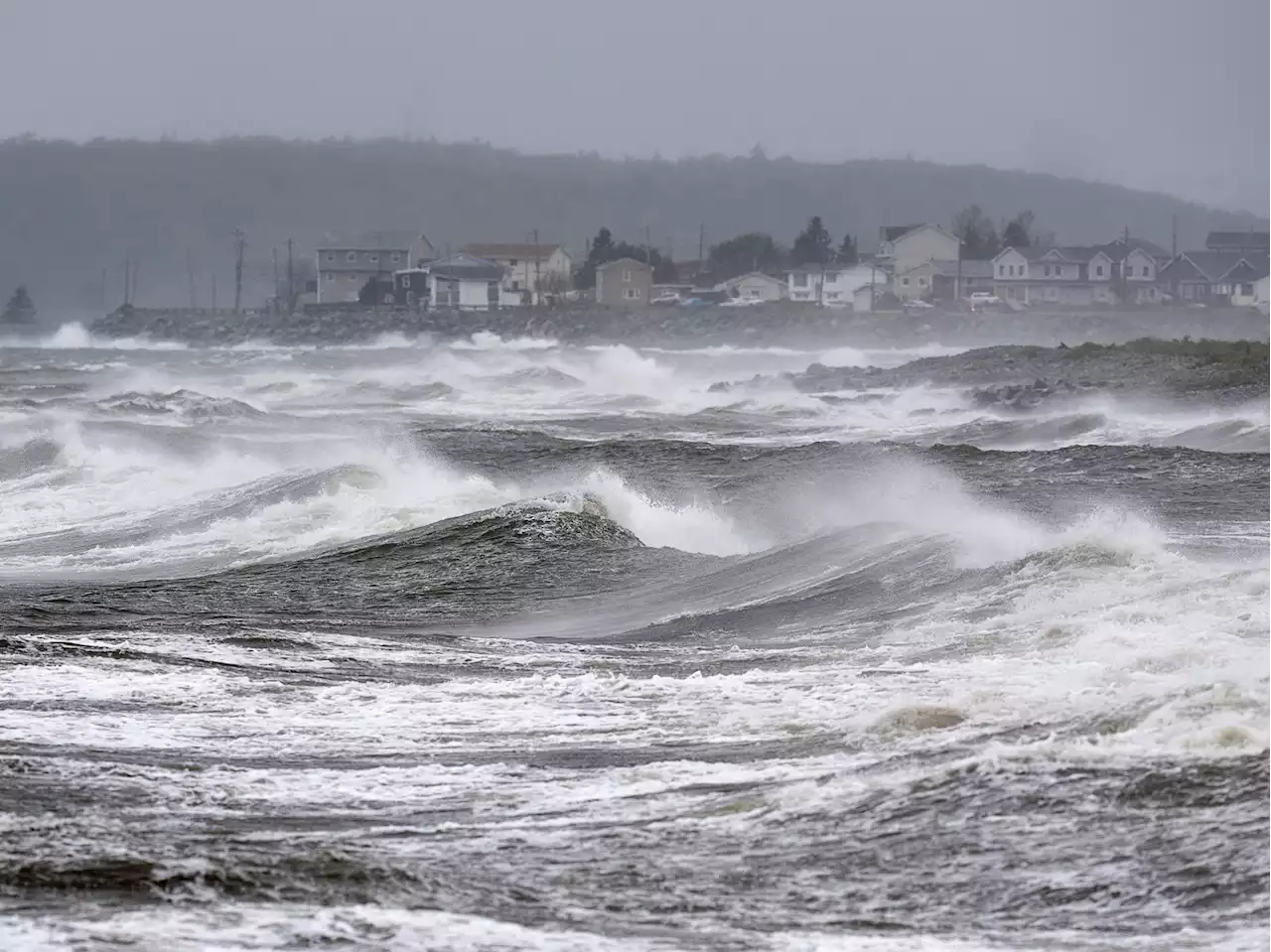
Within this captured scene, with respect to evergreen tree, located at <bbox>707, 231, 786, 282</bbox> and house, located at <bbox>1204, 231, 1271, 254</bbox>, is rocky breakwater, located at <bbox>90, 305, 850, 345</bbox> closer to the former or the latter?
evergreen tree, located at <bbox>707, 231, 786, 282</bbox>

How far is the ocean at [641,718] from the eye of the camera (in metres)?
6.27

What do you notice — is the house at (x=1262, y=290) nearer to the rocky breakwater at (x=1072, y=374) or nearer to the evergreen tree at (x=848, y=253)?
the evergreen tree at (x=848, y=253)

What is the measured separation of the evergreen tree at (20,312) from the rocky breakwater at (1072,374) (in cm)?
11163

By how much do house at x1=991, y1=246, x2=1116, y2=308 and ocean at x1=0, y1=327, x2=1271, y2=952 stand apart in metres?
103

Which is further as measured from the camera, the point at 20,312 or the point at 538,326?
the point at 20,312

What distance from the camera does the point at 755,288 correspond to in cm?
13100

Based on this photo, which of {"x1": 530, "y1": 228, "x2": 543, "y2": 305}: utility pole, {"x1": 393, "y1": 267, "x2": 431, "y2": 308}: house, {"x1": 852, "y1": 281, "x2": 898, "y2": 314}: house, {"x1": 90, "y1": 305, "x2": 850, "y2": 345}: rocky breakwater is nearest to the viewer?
{"x1": 90, "y1": 305, "x2": 850, "y2": 345}: rocky breakwater

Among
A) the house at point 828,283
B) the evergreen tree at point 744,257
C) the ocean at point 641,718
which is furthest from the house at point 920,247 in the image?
the ocean at point 641,718

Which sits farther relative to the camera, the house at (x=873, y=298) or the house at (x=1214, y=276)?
the house at (x=1214, y=276)

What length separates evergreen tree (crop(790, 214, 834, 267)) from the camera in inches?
5541

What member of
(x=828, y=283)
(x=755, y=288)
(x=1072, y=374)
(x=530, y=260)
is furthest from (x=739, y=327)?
(x=1072, y=374)

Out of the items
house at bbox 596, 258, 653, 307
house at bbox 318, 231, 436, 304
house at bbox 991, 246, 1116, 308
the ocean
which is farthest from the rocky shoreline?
the ocean

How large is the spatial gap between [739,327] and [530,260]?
39.4m

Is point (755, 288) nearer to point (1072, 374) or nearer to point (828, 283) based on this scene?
point (828, 283)
